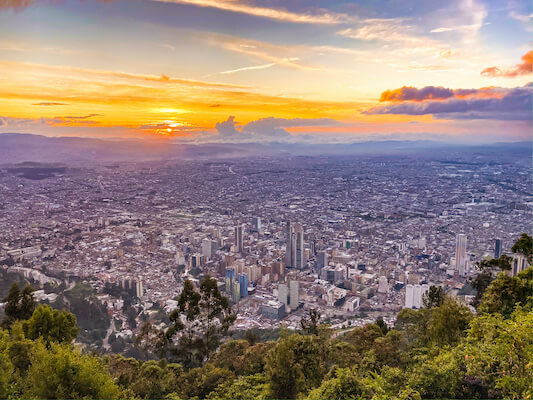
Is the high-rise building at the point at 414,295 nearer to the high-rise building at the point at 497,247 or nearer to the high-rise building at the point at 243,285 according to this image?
the high-rise building at the point at 497,247

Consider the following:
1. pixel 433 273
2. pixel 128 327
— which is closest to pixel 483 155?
pixel 433 273

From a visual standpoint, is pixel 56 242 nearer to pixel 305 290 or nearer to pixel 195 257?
pixel 195 257

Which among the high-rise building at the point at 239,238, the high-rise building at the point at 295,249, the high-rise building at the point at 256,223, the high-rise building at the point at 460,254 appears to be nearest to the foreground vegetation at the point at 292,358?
the high-rise building at the point at 460,254

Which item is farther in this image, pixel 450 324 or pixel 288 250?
pixel 288 250

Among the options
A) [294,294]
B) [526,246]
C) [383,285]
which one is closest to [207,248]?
[294,294]

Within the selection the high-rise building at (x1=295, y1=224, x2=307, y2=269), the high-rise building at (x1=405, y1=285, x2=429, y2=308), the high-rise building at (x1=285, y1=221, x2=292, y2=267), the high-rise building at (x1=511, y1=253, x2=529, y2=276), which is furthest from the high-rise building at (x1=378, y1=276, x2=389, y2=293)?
the high-rise building at (x1=511, y1=253, x2=529, y2=276)

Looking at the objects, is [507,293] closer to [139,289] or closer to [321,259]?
[321,259]
